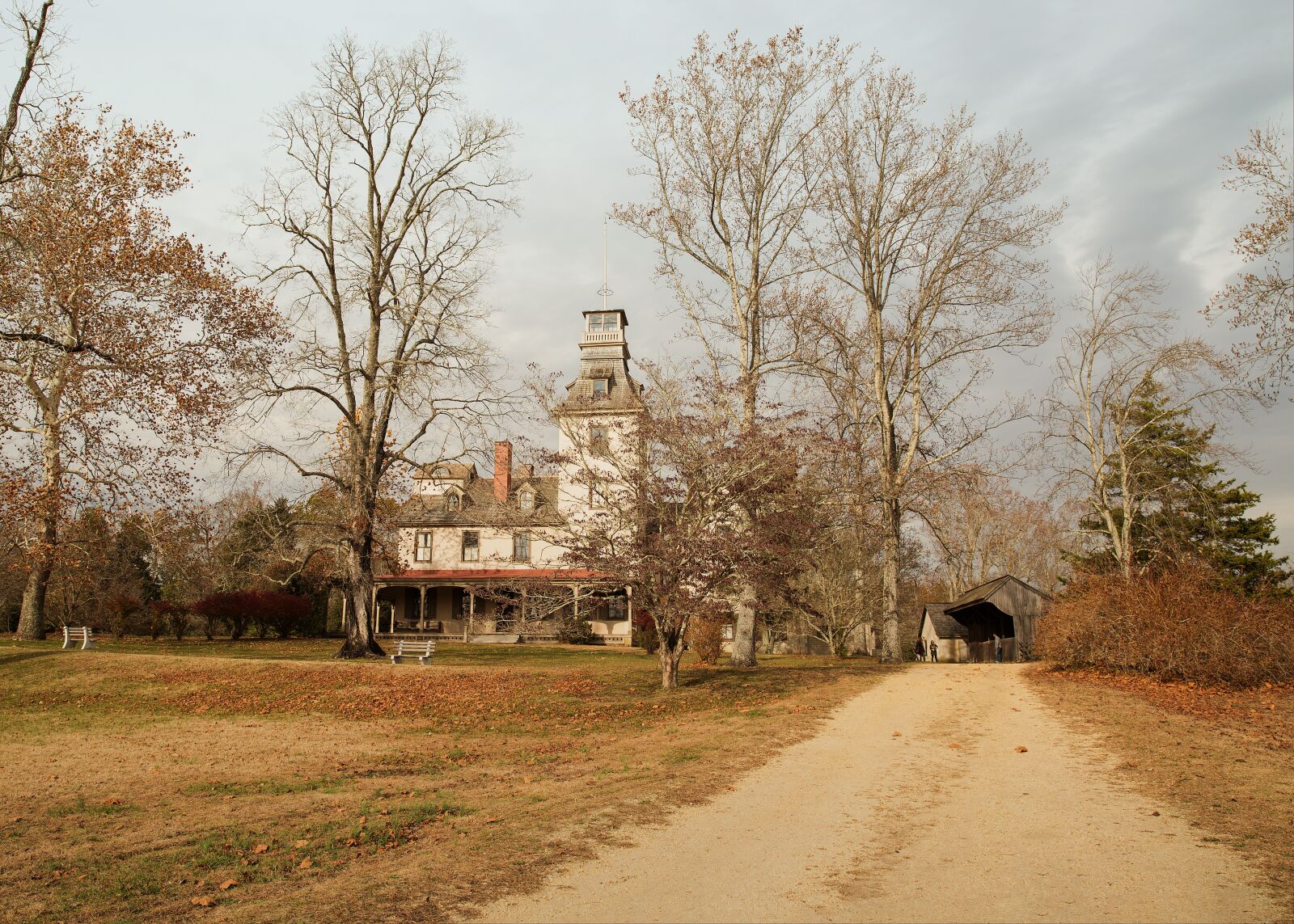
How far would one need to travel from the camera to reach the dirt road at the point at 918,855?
190 inches

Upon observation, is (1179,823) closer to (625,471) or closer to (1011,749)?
(1011,749)

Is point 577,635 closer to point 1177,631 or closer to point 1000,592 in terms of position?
point 1000,592

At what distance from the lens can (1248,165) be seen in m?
14.1

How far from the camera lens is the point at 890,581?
80.0ft

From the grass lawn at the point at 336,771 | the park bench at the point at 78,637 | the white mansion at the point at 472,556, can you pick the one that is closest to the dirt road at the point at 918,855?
the grass lawn at the point at 336,771

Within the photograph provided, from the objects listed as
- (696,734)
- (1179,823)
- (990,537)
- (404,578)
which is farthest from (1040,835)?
(990,537)

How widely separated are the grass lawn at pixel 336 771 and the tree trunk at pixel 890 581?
4906mm

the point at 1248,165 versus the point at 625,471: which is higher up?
the point at 1248,165

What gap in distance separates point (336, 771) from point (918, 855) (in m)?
6.47

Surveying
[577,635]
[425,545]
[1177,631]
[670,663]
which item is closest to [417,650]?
[670,663]

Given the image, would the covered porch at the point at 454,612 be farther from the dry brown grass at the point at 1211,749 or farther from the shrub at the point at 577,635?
the dry brown grass at the point at 1211,749

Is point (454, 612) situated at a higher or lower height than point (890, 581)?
lower

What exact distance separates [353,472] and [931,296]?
1728cm

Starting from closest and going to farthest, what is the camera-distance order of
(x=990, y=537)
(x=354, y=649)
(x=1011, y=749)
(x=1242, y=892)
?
(x=1242, y=892), (x=1011, y=749), (x=354, y=649), (x=990, y=537)
